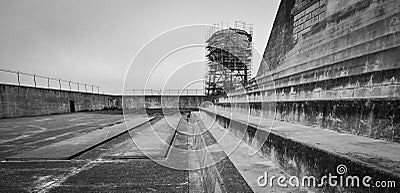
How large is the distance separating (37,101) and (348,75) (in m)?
15.4

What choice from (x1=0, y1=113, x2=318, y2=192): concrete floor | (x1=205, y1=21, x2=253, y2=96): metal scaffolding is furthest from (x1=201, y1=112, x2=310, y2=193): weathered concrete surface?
(x1=205, y1=21, x2=253, y2=96): metal scaffolding

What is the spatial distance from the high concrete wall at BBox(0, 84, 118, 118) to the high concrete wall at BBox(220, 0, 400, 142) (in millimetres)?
12039

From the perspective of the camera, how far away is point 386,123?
1.29 meters

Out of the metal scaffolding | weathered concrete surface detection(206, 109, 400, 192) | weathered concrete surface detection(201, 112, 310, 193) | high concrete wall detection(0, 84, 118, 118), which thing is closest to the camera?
weathered concrete surface detection(206, 109, 400, 192)

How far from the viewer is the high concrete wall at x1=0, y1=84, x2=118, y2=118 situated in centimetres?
995

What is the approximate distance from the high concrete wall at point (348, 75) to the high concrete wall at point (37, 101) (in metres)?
12.0

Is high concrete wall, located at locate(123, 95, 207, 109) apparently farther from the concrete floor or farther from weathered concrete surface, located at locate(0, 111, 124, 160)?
the concrete floor

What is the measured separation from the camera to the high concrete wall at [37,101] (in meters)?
9.95

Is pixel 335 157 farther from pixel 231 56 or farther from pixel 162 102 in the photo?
pixel 162 102

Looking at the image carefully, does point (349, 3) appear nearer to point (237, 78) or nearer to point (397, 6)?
point (397, 6)

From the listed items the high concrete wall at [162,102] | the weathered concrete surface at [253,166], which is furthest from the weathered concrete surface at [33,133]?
the high concrete wall at [162,102]

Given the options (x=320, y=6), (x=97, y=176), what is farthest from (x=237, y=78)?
(x=97, y=176)

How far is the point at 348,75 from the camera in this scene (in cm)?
205

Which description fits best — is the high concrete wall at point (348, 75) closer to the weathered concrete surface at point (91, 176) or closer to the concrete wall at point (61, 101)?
the weathered concrete surface at point (91, 176)
